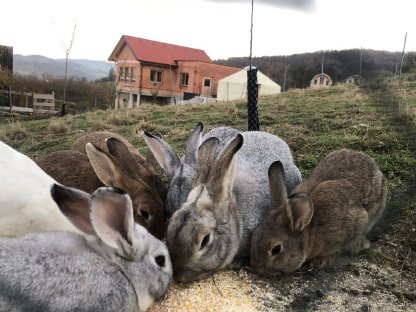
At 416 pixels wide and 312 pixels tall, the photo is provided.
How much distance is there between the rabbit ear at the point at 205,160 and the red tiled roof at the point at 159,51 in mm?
33821

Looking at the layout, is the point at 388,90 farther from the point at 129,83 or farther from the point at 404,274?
the point at 129,83

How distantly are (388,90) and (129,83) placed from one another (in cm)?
3577

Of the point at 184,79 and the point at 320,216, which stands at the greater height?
the point at 184,79

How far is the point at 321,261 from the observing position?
13.3 ft

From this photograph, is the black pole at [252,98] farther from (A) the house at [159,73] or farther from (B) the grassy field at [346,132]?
(A) the house at [159,73]

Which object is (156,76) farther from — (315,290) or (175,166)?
(315,290)

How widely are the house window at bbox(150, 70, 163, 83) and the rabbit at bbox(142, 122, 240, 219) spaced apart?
33.2 m

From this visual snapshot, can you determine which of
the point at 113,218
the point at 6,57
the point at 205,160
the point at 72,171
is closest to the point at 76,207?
the point at 113,218

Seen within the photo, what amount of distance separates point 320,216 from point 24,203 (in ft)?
8.00

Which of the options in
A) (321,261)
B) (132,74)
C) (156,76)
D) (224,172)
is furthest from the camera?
(156,76)

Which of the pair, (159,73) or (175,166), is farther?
(159,73)

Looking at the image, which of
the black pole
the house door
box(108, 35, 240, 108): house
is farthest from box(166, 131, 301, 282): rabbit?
the house door

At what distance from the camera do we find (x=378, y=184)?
4.58m

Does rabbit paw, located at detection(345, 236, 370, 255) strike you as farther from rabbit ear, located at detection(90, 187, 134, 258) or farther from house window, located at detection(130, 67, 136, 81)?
house window, located at detection(130, 67, 136, 81)
